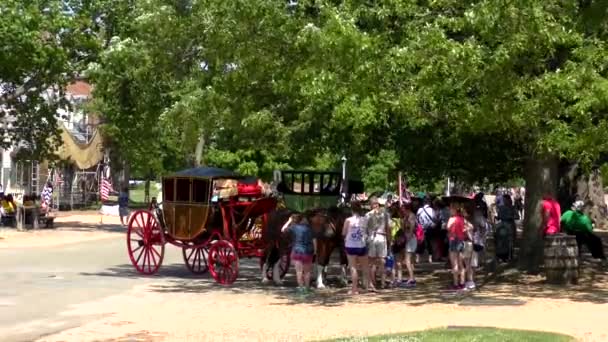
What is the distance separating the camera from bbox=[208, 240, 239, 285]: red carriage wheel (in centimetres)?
1877

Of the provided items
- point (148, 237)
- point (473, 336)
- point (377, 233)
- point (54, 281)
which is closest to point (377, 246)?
point (377, 233)

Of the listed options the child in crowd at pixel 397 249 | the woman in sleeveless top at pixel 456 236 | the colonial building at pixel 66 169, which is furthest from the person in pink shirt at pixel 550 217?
the colonial building at pixel 66 169

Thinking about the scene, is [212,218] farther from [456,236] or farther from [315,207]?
[315,207]

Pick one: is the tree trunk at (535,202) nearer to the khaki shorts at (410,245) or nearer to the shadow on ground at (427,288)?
the shadow on ground at (427,288)

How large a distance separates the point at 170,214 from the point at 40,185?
146 ft

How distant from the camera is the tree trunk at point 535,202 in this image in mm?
18609

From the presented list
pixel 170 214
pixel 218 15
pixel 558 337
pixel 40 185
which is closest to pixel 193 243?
pixel 170 214

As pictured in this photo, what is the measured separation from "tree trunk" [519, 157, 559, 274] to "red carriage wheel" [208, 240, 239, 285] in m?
5.75

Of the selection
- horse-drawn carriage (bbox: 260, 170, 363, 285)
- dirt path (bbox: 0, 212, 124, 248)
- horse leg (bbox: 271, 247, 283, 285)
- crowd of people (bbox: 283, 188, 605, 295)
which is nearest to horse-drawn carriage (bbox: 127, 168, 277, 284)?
horse leg (bbox: 271, 247, 283, 285)

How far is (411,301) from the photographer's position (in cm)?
1595

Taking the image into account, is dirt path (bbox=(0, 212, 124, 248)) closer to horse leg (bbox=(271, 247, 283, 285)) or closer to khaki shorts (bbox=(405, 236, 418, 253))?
horse leg (bbox=(271, 247, 283, 285))

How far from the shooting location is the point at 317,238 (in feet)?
58.1

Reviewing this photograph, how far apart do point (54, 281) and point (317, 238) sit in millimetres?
5300

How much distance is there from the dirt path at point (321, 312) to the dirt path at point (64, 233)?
13.4 meters
